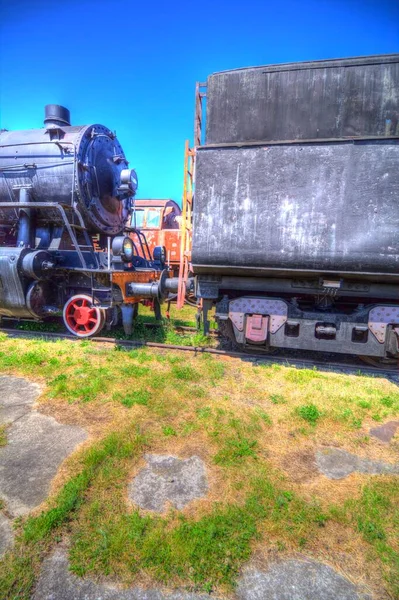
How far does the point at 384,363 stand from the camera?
16.0ft

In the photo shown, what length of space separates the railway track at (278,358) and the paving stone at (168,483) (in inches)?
107

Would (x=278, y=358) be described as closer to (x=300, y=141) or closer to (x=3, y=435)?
(x=300, y=141)

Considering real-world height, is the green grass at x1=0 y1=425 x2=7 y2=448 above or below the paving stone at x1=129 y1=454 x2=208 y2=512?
above

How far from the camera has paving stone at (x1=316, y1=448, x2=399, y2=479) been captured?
262 centimetres

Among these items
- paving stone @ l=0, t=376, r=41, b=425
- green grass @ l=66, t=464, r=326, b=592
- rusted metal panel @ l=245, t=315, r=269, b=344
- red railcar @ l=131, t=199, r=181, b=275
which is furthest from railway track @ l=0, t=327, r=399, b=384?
red railcar @ l=131, t=199, r=181, b=275

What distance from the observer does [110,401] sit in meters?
3.62

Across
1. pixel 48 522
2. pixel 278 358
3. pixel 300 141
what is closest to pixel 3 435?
pixel 48 522

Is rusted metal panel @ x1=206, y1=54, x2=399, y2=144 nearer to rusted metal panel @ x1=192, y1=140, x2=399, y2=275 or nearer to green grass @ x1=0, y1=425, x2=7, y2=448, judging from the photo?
rusted metal panel @ x1=192, y1=140, x2=399, y2=275

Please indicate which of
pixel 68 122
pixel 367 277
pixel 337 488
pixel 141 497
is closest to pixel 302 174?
pixel 367 277

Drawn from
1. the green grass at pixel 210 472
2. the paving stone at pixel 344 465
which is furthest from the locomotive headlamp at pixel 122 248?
the paving stone at pixel 344 465

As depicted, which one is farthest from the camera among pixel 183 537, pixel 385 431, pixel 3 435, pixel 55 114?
pixel 55 114

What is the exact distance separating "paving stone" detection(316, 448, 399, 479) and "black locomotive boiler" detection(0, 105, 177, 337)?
4100 mm

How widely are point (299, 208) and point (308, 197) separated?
0.59ft

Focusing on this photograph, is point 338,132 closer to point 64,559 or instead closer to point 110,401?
point 110,401
